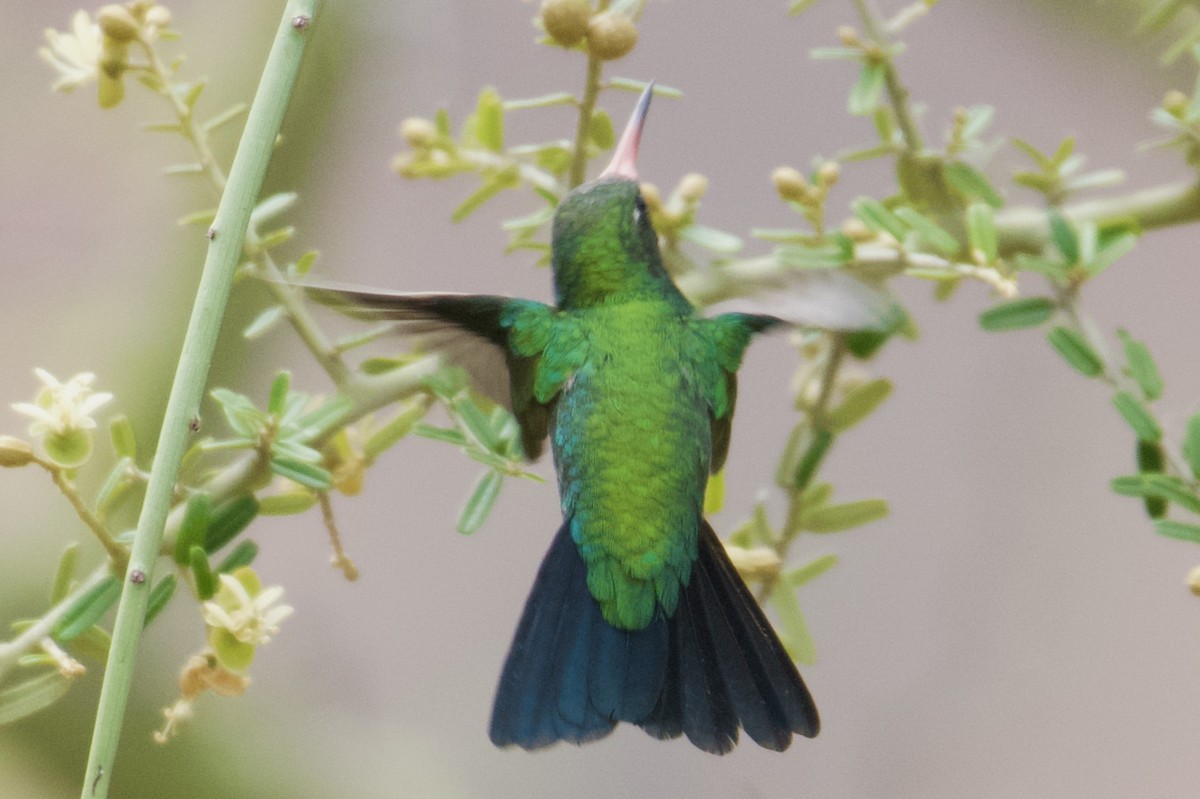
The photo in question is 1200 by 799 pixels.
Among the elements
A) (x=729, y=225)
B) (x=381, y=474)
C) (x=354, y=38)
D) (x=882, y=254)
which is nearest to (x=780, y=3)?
(x=729, y=225)

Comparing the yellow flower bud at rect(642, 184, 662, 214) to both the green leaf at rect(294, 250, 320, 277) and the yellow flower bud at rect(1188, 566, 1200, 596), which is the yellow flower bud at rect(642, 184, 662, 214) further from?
the yellow flower bud at rect(1188, 566, 1200, 596)

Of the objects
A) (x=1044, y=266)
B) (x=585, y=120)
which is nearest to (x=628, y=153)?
(x=585, y=120)

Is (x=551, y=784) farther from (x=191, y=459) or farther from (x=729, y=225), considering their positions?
(x=191, y=459)

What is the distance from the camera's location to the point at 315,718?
4.97 feet

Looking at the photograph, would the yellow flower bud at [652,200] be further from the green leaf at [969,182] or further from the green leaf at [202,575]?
the green leaf at [202,575]

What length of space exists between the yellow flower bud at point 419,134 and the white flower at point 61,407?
28 centimetres

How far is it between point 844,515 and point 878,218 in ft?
0.60

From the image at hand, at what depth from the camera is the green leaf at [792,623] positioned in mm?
728

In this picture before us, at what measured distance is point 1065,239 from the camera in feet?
2.30

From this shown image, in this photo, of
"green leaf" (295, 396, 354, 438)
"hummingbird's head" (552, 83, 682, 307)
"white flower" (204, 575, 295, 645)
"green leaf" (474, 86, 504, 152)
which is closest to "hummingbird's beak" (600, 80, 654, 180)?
"hummingbird's head" (552, 83, 682, 307)

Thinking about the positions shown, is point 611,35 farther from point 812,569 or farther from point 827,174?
point 812,569

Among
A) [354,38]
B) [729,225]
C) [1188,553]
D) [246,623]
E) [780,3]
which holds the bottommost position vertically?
[246,623]

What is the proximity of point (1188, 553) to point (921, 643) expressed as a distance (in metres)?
0.35

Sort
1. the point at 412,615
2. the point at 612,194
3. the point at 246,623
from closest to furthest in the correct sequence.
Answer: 1. the point at 246,623
2. the point at 612,194
3. the point at 412,615
